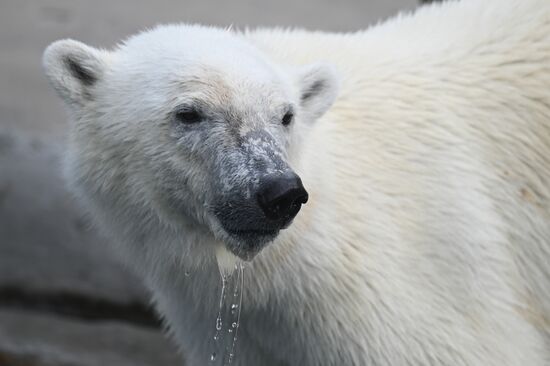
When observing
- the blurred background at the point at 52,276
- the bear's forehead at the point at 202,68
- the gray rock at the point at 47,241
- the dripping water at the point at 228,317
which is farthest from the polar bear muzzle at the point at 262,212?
the gray rock at the point at 47,241

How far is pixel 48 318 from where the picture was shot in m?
5.50

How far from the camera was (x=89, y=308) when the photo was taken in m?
5.62

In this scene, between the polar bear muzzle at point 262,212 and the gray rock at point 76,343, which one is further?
the gray rock at point 76,343

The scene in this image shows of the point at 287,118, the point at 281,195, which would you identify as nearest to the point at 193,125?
the point at 287,118

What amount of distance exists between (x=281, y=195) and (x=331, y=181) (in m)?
0.48

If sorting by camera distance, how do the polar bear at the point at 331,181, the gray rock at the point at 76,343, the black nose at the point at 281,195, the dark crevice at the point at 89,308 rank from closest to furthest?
the black nose at the point at 281,195 → the polar bear at the point at 331,181 → the gray rock at the point at 76,343 → the dark crevice at the point at 89,308

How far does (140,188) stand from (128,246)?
0.70 ft

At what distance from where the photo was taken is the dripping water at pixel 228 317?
321cm

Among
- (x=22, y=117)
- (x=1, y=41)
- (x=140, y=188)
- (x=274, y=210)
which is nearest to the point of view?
(x=274, y=210)

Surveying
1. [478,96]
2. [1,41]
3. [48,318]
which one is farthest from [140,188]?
[1,41]

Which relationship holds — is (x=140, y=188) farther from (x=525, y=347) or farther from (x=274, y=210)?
(x=525, y=347)

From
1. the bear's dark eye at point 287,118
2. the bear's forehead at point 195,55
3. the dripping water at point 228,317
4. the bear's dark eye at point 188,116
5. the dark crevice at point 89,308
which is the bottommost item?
the dark crevice at point 89,308

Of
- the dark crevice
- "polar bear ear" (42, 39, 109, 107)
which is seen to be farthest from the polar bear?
the dark crevice

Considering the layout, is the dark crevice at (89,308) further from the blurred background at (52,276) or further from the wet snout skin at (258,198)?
the wet snout skin at (258,198)
